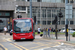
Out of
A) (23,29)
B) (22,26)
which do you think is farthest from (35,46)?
(22,26)

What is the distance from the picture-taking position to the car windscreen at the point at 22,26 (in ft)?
75.7

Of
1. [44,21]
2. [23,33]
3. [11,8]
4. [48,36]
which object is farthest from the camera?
[44,21]

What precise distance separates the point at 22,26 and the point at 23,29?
0.36 m

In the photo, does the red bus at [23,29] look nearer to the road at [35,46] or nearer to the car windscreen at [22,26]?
the car windscreen at [22,26]

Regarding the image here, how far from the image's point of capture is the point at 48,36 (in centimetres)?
2870

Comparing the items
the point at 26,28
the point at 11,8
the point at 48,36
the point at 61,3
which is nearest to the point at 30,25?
the point at 26,28

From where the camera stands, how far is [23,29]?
23141 mm

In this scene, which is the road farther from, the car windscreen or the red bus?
the car windscreen

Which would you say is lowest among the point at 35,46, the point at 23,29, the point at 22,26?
the point at 35,46

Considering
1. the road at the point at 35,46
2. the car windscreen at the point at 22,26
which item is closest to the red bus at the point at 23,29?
the car windscreen at the point at 22,26

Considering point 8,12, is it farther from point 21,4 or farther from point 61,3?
point 61,3

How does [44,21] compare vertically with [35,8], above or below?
below

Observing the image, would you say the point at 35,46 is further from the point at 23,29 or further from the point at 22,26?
the point at 22,26

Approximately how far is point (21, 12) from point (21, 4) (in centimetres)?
244
